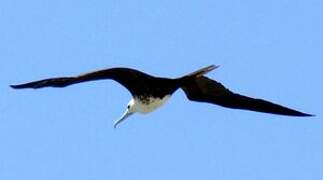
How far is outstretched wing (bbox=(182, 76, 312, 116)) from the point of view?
645 inches

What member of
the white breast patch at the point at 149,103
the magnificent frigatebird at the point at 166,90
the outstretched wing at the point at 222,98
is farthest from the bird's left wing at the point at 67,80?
the outstretched wing at the point at 222,98

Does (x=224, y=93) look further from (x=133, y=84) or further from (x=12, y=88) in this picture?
(x=12, y=88)

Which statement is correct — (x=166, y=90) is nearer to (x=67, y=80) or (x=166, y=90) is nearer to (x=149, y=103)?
(x=149, y=103)

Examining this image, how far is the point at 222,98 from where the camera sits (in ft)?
54.7

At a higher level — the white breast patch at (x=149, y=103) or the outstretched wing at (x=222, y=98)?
the outstretched wing at (x=222, y=98)

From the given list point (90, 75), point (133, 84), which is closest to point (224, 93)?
point (133, 84)

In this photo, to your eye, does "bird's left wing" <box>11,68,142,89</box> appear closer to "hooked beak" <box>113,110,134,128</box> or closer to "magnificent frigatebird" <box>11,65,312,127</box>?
"magnificent frigatebird" <box>11,65,312,127</box>

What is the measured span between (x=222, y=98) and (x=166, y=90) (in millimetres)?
888

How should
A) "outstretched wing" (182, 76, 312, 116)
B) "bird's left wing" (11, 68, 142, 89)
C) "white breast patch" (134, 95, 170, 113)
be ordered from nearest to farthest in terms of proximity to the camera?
"bird's left wing" (11, 68, 142, 89), "white breast patch" (134, 95, 170, 113), "outstretched wing" (182, 76, 312, 116)

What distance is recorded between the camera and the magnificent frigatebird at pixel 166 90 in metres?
15.2

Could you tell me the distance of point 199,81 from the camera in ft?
54.0

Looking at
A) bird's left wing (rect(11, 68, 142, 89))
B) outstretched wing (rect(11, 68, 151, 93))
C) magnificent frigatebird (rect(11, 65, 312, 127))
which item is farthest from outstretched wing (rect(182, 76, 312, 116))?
bird's left wing (rect(11, 68, 142, 89))

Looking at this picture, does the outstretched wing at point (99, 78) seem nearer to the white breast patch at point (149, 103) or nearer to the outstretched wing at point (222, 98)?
the white breast patch at point (149, 103)

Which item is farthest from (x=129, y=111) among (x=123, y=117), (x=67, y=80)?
(x=67, y=80)
